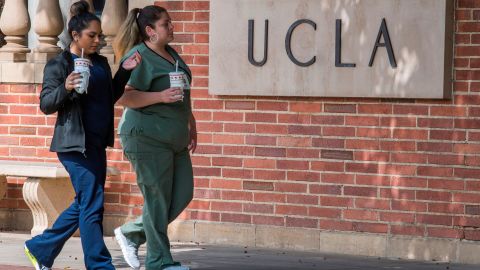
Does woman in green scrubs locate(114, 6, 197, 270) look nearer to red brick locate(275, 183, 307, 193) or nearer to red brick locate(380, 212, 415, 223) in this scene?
red brick locate(275, 183, 307, 193)

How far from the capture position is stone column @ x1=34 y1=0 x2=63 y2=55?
11.8 m

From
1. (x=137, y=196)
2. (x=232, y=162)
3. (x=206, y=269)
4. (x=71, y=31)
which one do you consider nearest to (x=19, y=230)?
(x=137, y=196)

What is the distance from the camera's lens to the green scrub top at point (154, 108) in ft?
28.5

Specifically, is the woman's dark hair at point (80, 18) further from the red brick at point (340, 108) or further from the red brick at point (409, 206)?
the red brick at point (409, 206)

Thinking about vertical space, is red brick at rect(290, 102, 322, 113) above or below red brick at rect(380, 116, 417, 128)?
above

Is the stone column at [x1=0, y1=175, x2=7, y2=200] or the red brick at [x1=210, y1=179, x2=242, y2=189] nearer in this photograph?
the red brick at [x1=210, y1=179, x2=242, y2=189]

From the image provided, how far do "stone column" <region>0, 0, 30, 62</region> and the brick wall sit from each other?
1214 mm

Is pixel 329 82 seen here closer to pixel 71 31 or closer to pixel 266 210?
pixel 266 210

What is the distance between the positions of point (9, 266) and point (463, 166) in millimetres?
3451

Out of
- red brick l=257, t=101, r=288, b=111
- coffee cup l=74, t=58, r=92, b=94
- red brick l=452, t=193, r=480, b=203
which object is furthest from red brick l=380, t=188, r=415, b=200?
coffee cup l=74, t=58, r=92, b=94

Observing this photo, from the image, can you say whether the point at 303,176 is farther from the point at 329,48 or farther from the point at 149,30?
the point at 149,30

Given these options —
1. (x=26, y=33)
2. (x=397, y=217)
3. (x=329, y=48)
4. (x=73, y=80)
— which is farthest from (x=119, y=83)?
(x=26, y=33)

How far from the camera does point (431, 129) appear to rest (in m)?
10.2

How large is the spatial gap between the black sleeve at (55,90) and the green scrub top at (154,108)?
426mm
